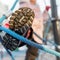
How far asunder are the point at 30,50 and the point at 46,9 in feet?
1.58

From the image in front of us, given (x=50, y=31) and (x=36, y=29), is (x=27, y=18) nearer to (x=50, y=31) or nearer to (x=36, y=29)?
(x=36, y=29)

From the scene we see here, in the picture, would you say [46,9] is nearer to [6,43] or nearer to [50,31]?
[50,31]

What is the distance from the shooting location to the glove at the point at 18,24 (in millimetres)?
681

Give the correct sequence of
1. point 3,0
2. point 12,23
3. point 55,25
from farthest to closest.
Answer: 1. point 55,25
2. point 3,0
3. point 12,23

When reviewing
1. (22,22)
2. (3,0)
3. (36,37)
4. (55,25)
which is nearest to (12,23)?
(22,22)

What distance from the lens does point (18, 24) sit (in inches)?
27.1

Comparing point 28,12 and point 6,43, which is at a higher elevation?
point 28,12

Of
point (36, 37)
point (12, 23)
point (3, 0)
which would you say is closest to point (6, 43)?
point (12, 23)

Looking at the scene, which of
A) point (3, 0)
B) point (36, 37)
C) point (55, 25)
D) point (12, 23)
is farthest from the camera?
point (55, 25)

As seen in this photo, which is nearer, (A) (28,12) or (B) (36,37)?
(A) (28,12)

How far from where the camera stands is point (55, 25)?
4.22 ft

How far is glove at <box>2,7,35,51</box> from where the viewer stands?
0.68 meters

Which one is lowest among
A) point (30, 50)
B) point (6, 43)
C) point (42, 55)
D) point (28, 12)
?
point (42, 55)

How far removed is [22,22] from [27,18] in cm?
3
